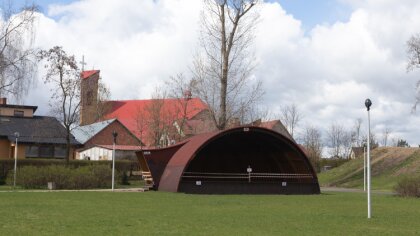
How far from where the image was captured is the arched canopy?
108 ft

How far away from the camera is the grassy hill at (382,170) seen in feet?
165

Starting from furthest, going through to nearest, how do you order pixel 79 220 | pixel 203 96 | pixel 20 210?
pixel 203 96 → pixel 20 210 → pixel 79 220

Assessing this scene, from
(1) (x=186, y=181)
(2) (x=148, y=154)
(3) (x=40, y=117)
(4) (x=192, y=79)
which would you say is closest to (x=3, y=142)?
(3) (x=40, y=117)

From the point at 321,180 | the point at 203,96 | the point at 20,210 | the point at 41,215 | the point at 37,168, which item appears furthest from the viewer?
the point at 321,180

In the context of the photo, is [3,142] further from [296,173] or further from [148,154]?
[296,173]

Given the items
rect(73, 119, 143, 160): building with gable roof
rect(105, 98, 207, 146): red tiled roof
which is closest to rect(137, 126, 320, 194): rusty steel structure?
rect(105, 98, 207, 146): red tiled roof

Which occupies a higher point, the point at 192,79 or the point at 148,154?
the point at 192,79

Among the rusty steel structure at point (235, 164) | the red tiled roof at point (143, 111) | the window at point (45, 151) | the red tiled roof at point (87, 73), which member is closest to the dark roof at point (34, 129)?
the window at point (45, 151)

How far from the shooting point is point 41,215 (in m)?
16.6

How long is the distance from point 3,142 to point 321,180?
1260 inches

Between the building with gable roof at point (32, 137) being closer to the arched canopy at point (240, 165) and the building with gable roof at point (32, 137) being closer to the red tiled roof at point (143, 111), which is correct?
the red tiled roof at point (143, 111)

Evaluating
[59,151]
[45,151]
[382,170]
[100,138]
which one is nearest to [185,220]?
[382,170]

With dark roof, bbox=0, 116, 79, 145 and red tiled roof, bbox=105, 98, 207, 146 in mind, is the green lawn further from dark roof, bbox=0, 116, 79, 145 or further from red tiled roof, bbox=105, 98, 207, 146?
dark roof, bbox=0, 116, 79, 145

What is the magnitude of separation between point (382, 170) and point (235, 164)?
18.5m
